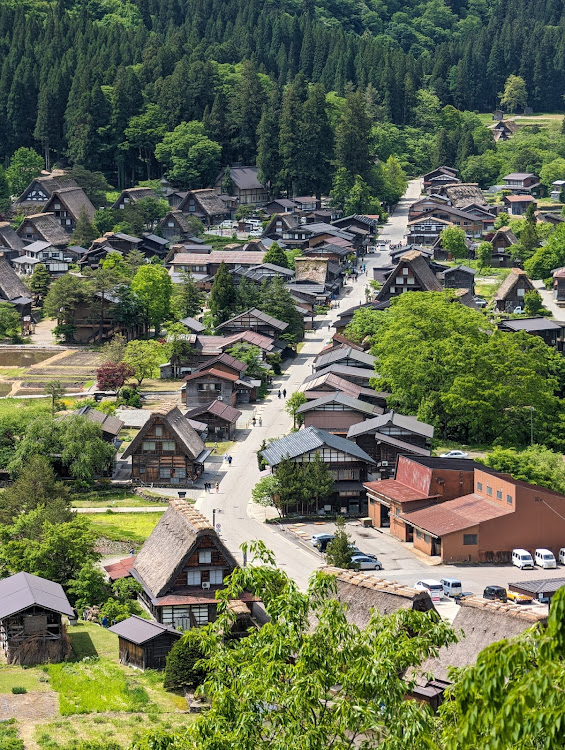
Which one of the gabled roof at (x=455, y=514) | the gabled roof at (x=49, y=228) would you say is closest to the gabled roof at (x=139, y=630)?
the gabled roof at (x=455, y=514)

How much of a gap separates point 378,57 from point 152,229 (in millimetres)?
48830

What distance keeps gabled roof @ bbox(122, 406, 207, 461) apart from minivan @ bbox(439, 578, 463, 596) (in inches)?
576

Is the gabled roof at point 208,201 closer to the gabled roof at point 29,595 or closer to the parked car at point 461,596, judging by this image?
the parked car at point 461,596

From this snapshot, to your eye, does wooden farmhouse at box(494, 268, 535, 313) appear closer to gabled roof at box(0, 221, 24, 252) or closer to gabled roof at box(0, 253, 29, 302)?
gabled roof at box(0, 253, 29, 302)

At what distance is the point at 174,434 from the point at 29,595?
17888 millimetres

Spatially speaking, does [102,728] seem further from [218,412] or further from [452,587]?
[218,412]

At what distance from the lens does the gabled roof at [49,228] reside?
298ft

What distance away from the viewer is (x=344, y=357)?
6131 cm

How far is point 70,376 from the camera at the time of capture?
66000 mm

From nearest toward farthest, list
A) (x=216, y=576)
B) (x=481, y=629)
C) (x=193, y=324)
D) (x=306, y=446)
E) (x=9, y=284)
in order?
1. (x=481, y=629)
2. (x=216, y=576)
3. (x=306, y=446)
4. (x=193, y=324)
5. (x=9, y=284)

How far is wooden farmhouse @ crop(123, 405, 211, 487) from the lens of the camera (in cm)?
4947

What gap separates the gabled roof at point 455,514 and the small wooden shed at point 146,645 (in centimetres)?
1184

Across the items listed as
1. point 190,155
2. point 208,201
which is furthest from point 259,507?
point 190,155

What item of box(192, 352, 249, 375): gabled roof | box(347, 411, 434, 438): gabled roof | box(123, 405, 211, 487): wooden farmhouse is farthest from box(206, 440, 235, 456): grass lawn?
box(192, 352, 249, 375): gabled roof
